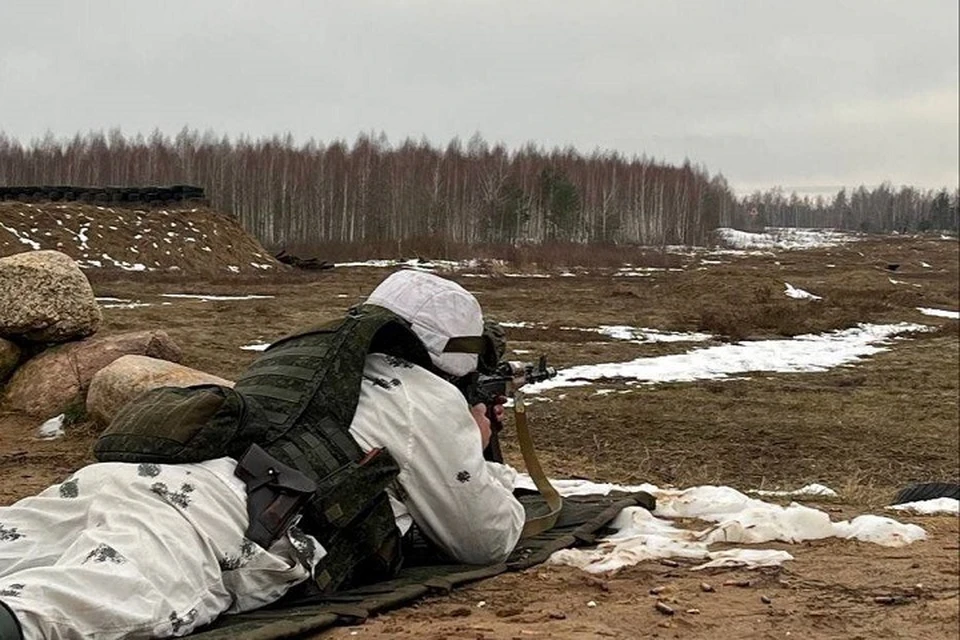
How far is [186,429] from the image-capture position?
2977 mm

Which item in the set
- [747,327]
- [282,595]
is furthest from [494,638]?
[747,327]

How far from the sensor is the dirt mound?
1300 inches

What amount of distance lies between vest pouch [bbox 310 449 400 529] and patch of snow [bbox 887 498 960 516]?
3.13m

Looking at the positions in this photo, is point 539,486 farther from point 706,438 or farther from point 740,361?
point 740,361

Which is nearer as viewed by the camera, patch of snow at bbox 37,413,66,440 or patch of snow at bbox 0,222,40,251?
patch of snow at bbox 37,413,66,440

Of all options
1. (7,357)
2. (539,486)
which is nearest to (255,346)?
(7,357)

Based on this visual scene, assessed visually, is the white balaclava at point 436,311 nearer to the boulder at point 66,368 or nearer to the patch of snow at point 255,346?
the boulder at point 66,368

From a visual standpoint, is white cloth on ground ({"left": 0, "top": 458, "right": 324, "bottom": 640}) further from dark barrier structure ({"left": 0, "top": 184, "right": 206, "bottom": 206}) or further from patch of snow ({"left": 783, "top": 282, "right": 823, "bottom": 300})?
dark barrier structure ({"left": 0, "top": 184, "right": 206, "bottom": 206})

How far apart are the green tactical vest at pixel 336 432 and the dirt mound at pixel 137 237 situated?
3029cm

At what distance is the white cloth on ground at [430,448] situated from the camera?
10.8 ft

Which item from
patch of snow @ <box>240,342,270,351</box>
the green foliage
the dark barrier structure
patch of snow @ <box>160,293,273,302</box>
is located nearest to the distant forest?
the green foliage

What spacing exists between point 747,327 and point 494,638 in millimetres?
17470

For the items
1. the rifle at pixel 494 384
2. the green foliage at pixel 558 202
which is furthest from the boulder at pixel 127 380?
the green foliage at pixel 558 202

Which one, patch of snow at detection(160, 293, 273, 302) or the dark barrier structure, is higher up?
the dark barrier structure
